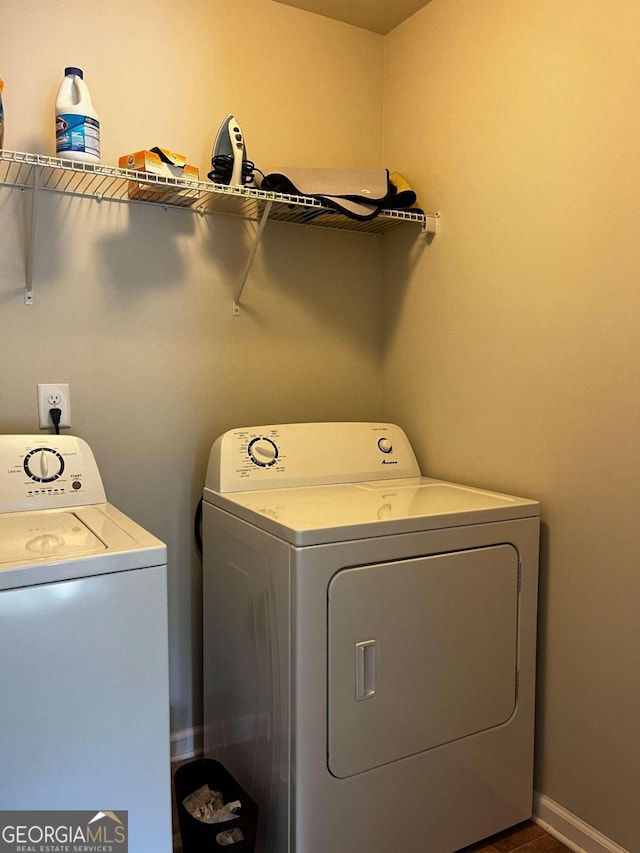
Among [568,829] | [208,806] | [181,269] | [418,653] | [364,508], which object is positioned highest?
[181,269]

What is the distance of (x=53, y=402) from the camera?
5.53ft

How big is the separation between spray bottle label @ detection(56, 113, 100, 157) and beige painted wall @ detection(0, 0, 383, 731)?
20cm

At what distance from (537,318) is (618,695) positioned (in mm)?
926

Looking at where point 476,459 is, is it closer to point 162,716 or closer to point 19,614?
point 162,716

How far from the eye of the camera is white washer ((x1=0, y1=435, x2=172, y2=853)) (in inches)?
38.1

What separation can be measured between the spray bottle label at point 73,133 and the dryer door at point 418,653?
1143 mm

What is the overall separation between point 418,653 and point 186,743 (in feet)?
2.97

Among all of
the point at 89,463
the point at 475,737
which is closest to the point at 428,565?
the point at 475,737

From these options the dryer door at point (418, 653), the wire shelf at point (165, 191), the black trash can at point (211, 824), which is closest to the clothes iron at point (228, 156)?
the wire shelf at point (165, 191)

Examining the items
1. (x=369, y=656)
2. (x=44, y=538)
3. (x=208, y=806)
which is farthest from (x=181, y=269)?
(x=208, y=806)

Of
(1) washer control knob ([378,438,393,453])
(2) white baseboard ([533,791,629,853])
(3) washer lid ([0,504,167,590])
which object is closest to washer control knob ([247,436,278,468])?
(1) washer control knob ([378,438,393,453])

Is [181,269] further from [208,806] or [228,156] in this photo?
[208,806]

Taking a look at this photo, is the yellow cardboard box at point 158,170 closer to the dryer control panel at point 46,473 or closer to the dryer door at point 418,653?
the dryer control panel at point 46,473

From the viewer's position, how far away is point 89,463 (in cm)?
158
